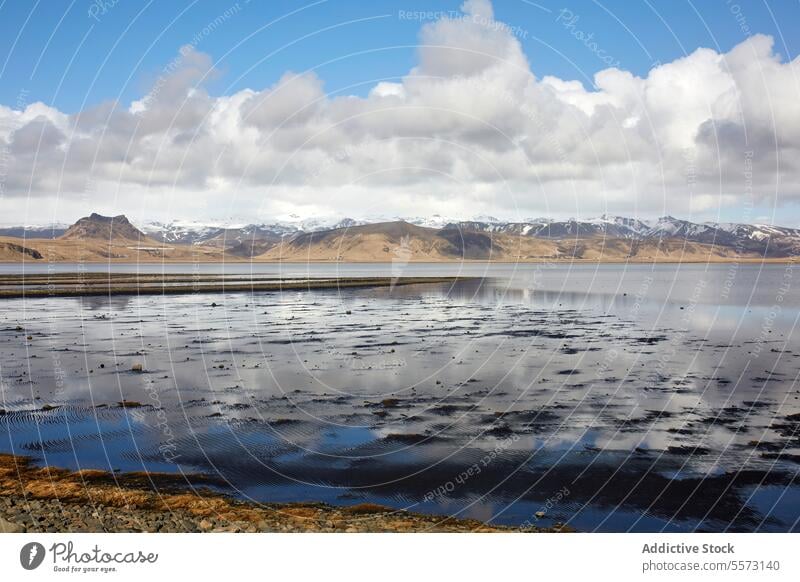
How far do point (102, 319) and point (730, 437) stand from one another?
203ft

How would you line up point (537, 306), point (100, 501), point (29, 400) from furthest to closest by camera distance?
point (537, 306) → point (29, 400) → point (100, 501)

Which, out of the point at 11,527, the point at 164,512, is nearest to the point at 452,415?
the point at 164,512

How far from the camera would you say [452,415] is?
2611 cm

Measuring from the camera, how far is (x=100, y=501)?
16.9m

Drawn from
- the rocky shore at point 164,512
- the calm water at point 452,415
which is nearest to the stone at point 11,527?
the rocky shore at point 164,512

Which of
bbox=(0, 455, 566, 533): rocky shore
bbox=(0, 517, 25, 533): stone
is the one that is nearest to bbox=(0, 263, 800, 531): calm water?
bbox=(0, 455, 566, 533): rocky shore

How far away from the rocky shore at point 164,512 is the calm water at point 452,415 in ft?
3.10

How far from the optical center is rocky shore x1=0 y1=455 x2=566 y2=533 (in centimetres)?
1491

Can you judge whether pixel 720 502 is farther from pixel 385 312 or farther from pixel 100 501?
pixel 385 312

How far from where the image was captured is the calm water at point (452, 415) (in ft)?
58.3

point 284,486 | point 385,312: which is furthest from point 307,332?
point 284,486

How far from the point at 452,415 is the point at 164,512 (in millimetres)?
13292

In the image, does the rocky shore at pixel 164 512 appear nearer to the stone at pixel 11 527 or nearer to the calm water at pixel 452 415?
the stone at pixel 11 527

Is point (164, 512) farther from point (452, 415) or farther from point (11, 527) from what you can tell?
point (452, 415)
